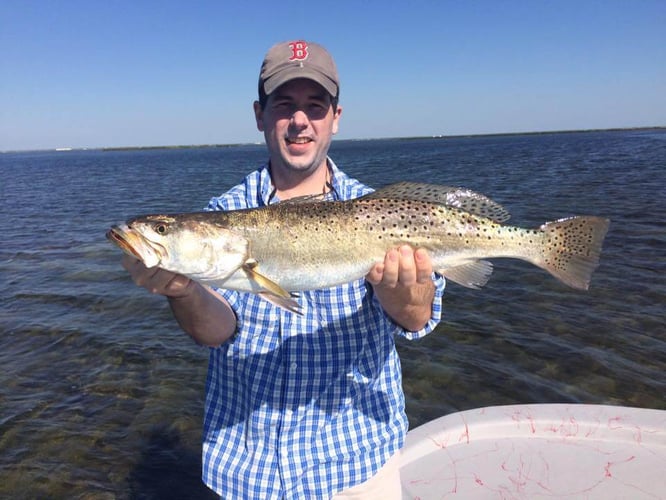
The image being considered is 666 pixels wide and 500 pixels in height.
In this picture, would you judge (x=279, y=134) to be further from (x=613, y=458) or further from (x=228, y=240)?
(x=613, y=458)

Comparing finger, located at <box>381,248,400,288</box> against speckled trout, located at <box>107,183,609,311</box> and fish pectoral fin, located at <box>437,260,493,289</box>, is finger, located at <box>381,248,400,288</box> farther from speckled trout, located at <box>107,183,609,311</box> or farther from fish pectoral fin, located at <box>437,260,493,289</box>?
fish pectoral fin, located at <box>437,260,493,289</box>

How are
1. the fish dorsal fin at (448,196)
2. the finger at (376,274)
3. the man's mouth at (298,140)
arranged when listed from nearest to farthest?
the finger at (376,274) < the man's mouth at (298,140) < the fish dorsal fin at (448,196)

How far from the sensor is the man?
3.21 meters

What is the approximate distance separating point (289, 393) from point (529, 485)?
109 inches

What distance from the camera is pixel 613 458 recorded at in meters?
4.50

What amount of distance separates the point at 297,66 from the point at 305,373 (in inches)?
89.3

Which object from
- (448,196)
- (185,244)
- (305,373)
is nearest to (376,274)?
(305,373)

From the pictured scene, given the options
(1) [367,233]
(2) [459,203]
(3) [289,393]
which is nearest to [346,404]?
(3) [289,393]

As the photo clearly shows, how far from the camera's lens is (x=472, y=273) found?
154 inches

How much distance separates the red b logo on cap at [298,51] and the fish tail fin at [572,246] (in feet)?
7.97

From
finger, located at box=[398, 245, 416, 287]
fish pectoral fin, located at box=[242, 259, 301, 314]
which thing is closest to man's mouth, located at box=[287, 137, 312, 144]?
fish pectoral fin, located at box=[242, 259, 301, 314]

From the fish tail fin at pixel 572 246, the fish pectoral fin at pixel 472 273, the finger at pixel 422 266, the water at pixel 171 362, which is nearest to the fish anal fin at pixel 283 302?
the finger at pixel 422 266

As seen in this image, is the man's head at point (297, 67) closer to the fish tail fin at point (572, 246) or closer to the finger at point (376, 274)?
the finger at point (376, 274)

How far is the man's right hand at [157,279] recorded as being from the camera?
3244mm
